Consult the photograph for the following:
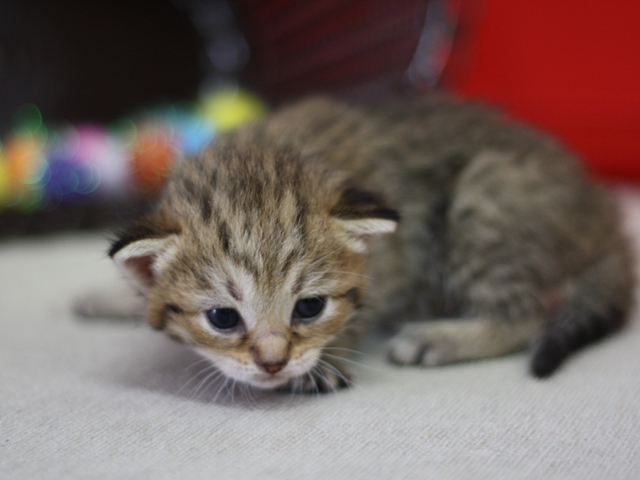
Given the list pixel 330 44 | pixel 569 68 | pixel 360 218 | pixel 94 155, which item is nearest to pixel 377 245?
pixel 360 218

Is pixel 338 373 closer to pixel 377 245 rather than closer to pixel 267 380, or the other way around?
pixel 267 380

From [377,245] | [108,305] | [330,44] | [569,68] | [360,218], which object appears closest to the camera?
[360,218]

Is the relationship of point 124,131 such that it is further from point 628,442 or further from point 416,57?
point 628,442

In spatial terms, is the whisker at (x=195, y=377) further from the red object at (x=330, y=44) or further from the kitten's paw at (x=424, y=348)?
the red object at (x=330, y=44)

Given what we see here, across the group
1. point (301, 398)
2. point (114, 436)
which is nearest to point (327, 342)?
point (301, 398)

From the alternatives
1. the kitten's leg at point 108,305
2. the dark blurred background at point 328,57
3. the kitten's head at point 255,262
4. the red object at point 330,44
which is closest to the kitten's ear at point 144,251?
the kitten's head at point 255,262

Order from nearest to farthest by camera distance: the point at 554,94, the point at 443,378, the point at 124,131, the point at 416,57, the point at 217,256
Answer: the point at 217,256 → the point at 443,378 → the point at 416,57 → the point at 124,131 → the point at 554,94
